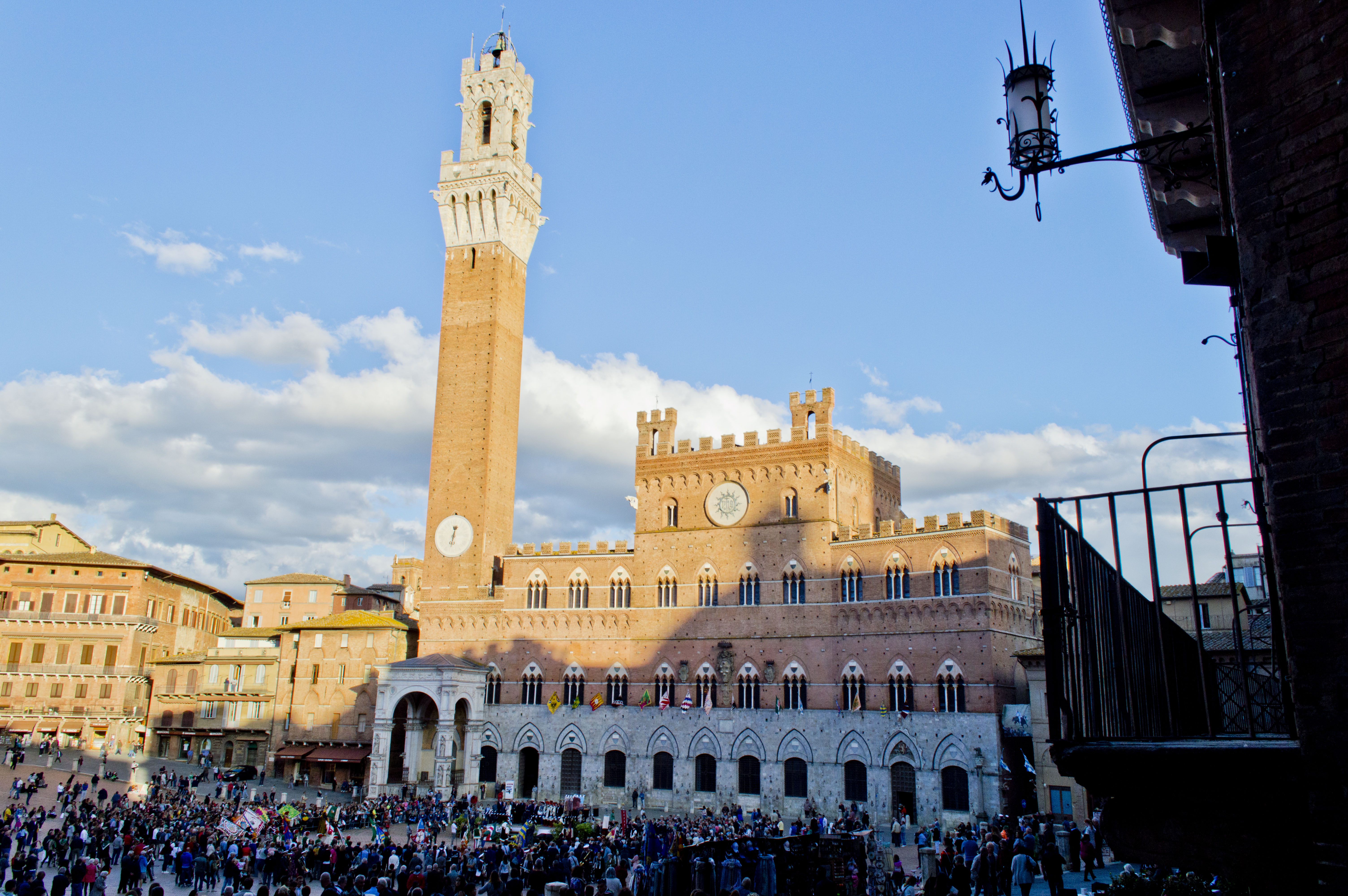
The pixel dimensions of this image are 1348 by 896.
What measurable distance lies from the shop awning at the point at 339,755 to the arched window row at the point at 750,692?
62.1 feet

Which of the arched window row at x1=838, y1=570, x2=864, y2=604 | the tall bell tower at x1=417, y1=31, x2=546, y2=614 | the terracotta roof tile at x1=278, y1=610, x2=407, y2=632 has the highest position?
the tall bell tower at x1=417, y1=31, x2=546, y2=614

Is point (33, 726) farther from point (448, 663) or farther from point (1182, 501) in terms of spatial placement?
point (1182, 501)

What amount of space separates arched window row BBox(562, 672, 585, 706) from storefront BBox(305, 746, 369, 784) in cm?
1032

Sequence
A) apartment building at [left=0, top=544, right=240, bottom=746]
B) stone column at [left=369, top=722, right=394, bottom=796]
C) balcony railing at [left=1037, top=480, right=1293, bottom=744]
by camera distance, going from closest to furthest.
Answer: balcony railing at [left=1037, top=480, right=1293, bottom=744] < stone column at [left=369, top=722, right=394, bottom=796] < apartment building at [left=0, top=544, right=240, bottom=746]

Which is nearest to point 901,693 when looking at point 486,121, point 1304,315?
point 1304,315

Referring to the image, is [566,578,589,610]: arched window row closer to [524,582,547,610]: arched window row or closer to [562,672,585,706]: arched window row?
[524,582,547,610]: arched window row

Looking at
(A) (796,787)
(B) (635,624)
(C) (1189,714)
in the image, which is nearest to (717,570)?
(B) (635,624)

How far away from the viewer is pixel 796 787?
38.6 m

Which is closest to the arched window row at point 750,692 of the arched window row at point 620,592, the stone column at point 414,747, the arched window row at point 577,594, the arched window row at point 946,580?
the arched window row at point 620,592

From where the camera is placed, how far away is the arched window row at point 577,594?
150ft

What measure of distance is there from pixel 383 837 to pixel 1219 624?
30.7 meters

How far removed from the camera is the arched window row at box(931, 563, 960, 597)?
123 ft

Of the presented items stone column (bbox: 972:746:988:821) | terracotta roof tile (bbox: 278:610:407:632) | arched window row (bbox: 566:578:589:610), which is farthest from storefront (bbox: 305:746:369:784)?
stone column (bbox: 972:746:988:821)

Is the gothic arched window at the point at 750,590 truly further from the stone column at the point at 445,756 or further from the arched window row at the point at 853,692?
the stone column at the point at 445,756
